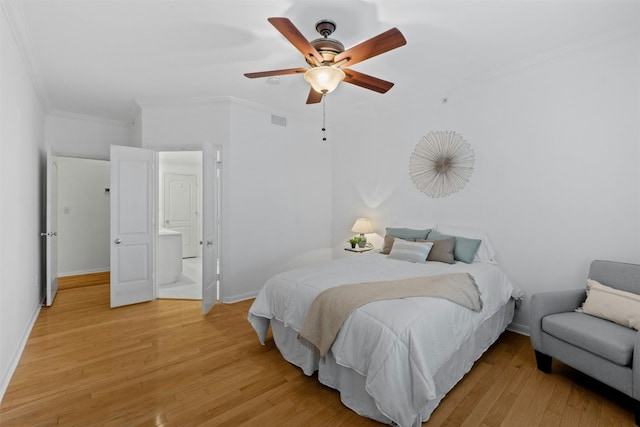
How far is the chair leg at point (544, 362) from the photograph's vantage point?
246 cm

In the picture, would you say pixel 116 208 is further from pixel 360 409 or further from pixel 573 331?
pixel 573 331

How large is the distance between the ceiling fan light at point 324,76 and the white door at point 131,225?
9.64 ft

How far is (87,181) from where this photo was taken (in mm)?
5848

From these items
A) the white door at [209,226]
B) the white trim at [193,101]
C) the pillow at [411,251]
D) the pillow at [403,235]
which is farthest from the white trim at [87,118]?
the pillow at [411,251]

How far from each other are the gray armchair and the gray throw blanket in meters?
0.55

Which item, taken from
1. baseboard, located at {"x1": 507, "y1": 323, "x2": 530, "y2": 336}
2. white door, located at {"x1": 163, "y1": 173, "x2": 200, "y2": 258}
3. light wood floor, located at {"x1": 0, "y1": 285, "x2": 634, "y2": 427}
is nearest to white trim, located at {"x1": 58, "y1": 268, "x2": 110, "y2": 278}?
white door, located at {"x1": 163, "y1": 173, "x2": 200, "y2": 258}

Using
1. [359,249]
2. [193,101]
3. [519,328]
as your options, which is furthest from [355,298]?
[193,101]

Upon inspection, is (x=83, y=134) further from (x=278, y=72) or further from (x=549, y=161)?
(x=549, y=161)

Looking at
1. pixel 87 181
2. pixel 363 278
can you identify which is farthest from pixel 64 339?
pixel 87 181

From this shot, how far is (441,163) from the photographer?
389cm

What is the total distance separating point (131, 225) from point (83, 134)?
2102 mm

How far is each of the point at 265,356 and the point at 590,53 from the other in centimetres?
398

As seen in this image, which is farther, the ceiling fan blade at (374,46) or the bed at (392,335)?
the ceiling fan blade at (374,46)

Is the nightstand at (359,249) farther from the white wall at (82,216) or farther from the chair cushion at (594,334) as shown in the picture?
the white wall at (82,216)
